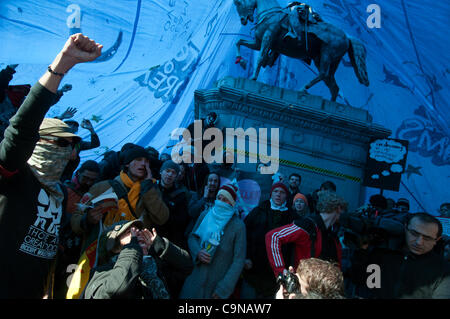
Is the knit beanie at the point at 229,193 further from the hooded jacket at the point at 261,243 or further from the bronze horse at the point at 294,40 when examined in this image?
the bronze horse at the point at 294,40

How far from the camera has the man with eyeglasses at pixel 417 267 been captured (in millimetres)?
2960

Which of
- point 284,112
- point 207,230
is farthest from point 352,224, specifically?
point 284,112

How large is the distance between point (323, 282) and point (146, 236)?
1.02 m

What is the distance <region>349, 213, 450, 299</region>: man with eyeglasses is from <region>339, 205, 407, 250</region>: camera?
9 cm

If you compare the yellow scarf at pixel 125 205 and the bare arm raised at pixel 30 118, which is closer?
the bare arm raised at pixel 30 118

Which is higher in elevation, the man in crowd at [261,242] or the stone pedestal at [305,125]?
the stone pedestal at [305,125]

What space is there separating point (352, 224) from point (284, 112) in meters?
4.79

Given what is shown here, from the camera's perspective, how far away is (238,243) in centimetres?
380

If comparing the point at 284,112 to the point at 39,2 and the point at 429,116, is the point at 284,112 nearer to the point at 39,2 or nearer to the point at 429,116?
the point at 429,116

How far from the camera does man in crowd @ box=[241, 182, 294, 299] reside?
3986 mm

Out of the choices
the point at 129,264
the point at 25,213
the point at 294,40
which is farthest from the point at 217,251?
the point at 294,40

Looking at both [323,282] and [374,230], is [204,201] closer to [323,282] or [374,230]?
[374,230]

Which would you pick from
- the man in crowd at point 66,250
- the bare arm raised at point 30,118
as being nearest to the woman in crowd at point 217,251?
the man in crowd at point 66,250

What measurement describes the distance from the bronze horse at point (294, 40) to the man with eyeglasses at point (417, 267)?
567 cm
